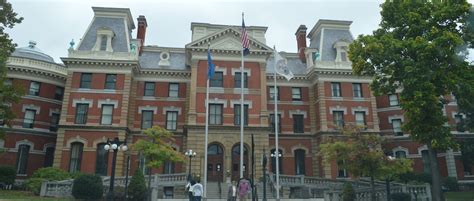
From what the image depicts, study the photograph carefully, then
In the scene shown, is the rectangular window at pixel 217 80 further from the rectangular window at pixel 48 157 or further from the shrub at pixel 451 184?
the shrub at pixel 451 184

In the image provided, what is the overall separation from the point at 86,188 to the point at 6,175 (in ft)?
44.1

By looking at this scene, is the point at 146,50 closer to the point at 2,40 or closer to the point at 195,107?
the point at 195,107

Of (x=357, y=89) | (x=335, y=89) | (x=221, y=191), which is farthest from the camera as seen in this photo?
(x=357, y=89)

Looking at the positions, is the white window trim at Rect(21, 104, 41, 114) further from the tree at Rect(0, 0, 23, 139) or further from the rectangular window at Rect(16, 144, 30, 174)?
the tree at Rect(0, 0, 23, 139)

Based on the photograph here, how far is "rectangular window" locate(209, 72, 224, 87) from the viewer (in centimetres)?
3672

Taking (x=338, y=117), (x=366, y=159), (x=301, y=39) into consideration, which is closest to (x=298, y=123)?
(x=338, y=117)

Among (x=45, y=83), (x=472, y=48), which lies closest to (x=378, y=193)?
(x=472, y=48)

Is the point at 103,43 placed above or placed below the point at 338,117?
above

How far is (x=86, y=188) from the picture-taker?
2255 centimetres

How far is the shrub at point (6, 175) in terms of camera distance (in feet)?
100

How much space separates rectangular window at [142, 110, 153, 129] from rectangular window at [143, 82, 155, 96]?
2.03 m

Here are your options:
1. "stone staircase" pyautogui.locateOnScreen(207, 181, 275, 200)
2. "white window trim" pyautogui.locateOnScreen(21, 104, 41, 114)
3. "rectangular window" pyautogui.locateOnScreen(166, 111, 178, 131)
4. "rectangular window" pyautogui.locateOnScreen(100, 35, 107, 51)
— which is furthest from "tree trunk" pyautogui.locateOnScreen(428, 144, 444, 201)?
"white window trim" pyautogui.locateOnScreen(21, 104, 41, 114)

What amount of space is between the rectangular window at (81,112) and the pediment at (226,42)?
1193 centimetres

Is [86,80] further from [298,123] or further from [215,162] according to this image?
[298,123]
